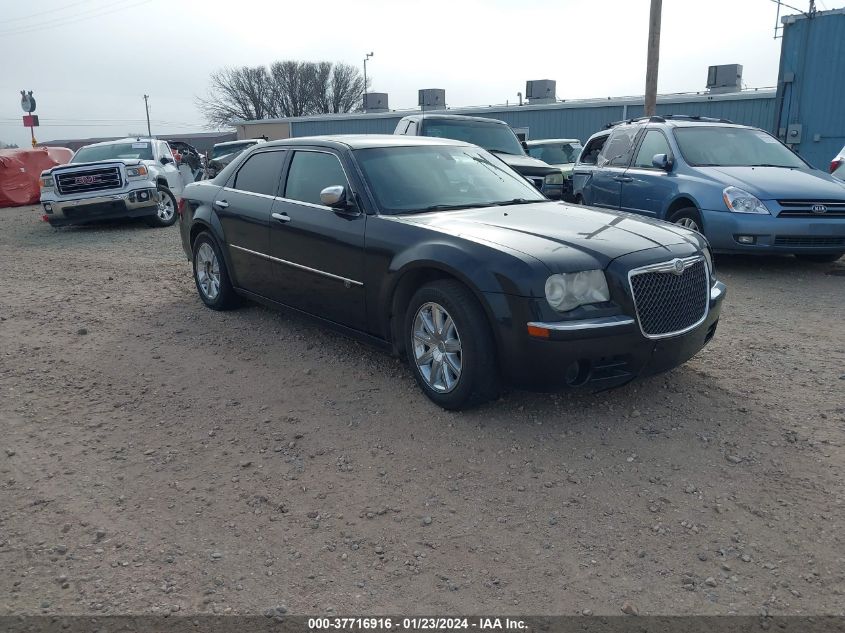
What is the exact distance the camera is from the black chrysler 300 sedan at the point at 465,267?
385 cm

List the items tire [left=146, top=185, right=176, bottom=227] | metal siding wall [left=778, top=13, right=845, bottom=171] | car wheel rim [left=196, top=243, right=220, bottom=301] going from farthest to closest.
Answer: metal siding wall [left=778, top=13, right=845, bottom=171] → tire [left=146, top=185, right=176, bottom=227] → car wheel rim [left=196, top=243, right=220, bottom=301]

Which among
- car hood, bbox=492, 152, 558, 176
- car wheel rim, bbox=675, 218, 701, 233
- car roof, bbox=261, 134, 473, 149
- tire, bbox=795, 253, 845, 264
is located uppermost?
car roof, bbox=261, 134, 473, 149

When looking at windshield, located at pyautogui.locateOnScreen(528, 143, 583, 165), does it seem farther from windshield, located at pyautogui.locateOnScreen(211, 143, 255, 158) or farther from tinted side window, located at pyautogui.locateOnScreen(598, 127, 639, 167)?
windshield, located at pyautogui.locateOnScreen(211, 143, 255, 158)

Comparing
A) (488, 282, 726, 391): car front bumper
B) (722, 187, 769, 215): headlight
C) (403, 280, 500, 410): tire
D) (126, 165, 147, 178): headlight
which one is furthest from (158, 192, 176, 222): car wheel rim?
(488, 282, 726, 391): car front bumper

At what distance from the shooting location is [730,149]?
8.88 metres

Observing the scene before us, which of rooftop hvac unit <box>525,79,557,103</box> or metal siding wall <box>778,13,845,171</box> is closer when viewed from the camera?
metal siding wall <box>778,13,845,171</box>

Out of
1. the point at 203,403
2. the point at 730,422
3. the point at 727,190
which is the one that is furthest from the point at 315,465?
the point at 727,190

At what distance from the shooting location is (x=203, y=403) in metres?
4.59

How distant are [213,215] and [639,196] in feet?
17.2

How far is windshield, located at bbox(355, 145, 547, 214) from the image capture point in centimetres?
489

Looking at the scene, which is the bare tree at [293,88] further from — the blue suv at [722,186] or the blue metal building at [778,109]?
the blue suv at [722,186]

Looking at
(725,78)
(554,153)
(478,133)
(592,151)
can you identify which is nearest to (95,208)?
(478,133)

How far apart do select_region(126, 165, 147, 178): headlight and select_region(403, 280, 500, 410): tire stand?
34.1 feet

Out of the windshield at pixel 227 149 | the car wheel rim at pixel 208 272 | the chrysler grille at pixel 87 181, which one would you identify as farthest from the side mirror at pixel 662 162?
the windshield at pixel 227 149
